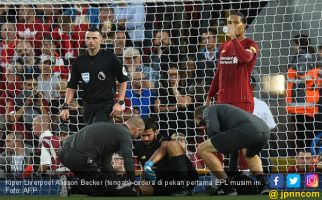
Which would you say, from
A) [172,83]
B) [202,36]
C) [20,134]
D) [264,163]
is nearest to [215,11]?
[202,36]

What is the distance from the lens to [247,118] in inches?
349

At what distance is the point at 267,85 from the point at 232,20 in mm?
2733

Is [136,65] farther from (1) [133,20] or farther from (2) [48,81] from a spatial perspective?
(2) [48,81]

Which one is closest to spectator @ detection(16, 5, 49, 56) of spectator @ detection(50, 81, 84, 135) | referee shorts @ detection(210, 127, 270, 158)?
spectator @ detection(50, 81, 84, 135)

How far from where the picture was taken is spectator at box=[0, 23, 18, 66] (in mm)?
12858

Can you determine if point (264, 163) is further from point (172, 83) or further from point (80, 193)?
point (80, 193)

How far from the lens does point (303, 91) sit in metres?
11.5

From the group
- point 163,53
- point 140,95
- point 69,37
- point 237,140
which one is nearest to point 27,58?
point 69,37

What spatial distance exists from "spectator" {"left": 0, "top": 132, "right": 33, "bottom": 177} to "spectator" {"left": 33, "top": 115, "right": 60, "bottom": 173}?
0.21m

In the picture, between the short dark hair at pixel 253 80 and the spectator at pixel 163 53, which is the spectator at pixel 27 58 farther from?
the short dark hair at pixel 253 80

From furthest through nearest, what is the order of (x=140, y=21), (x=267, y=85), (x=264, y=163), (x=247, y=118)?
(x=140, y=21)
(x=267, y=85)
(x=264, y=163)
(x=247, y=118)

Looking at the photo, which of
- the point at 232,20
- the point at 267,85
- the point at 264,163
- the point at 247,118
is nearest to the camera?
the point at 247,118

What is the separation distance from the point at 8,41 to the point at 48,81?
1.12 meters

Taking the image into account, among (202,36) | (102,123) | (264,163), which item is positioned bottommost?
(264,163)
